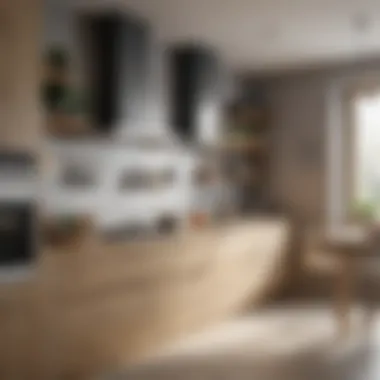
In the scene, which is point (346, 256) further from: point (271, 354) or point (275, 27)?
point (275, 27)

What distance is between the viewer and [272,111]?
7215 mm

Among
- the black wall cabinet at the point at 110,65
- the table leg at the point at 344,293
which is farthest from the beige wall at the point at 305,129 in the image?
the black wall cabinet at the point at 110,65

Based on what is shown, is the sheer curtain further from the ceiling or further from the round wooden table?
the round wooden table

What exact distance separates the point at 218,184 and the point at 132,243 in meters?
2.60

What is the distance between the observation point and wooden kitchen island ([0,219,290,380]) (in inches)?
132

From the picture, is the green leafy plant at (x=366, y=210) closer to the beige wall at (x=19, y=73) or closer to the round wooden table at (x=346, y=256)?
the round wooden table at (x=346, y=256)

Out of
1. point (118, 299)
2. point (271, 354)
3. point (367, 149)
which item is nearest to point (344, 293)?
point (271, 354)

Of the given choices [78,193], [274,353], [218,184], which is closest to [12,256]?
[78,193]

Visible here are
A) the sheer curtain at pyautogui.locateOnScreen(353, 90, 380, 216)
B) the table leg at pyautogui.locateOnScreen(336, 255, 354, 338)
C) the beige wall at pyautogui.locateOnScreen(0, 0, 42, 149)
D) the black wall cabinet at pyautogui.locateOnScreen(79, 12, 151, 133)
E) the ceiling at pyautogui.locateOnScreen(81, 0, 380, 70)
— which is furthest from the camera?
the sheer curtain at pyautogui.locateOnScreen(353, 90, 380, 216)

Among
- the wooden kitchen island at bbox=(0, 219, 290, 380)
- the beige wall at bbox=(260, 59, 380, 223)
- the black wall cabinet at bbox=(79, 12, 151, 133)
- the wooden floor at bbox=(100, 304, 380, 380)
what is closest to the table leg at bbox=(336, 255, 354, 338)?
the wooden floor at bbox=(100, 304, 380, 380)

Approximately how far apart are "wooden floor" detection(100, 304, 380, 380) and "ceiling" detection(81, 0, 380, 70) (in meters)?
2.38

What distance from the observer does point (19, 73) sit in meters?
3.37

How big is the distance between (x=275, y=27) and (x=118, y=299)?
254 cm

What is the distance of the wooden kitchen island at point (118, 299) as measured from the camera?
11.0 ft
